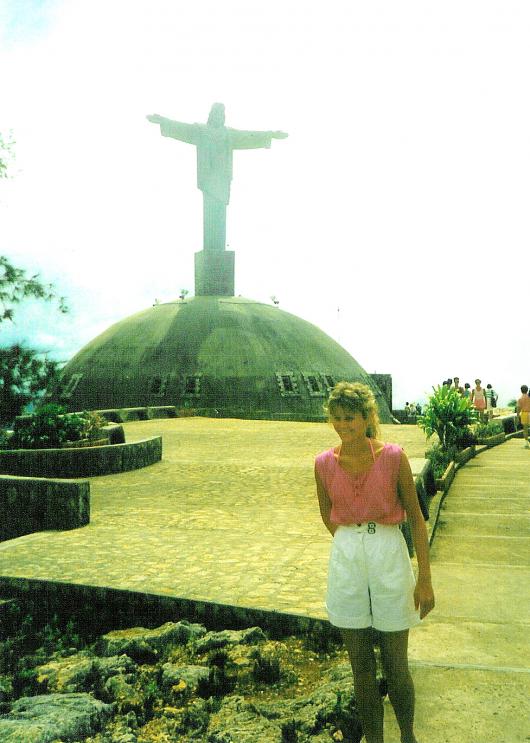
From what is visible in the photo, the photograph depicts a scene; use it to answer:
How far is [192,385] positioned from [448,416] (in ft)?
77.1

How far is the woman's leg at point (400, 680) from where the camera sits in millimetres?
3504

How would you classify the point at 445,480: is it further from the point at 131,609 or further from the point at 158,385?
the point at 158,385

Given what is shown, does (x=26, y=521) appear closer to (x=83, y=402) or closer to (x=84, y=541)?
(x=84, y=541)

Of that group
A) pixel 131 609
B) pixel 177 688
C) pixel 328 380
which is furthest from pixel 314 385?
pixel 177 688

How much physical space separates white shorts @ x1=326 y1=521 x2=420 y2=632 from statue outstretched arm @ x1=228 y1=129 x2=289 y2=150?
138 ft

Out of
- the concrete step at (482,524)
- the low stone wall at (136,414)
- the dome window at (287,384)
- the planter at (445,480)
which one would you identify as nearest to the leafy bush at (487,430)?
the planter at (445,480)

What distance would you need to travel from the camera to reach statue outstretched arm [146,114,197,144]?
139 feet

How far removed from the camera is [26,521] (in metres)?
9.04

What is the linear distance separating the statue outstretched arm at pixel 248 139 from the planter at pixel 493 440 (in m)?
27.3

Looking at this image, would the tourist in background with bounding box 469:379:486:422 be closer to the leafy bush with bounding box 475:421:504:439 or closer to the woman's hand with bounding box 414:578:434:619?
the leafy bush with bounding box 475:421:504:439

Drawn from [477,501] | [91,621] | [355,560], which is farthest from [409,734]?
[477,501]

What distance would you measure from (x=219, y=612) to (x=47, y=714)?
1749 millimetres

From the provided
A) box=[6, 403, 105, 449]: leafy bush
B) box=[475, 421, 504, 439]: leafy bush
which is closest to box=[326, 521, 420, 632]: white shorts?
box=[6, 403, 105, 449]: leafy bush

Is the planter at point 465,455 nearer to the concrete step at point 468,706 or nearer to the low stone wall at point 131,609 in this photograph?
the low stone wall at point 131,609
